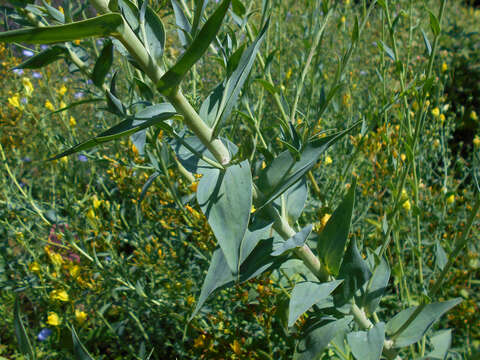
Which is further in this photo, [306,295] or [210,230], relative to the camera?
[210,230]

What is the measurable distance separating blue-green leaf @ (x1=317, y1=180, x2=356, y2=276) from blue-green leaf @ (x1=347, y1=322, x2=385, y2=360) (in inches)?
5.2

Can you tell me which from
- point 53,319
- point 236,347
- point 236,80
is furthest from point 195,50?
point 53,319

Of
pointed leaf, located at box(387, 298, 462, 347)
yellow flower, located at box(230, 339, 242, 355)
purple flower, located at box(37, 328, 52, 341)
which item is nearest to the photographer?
pointed leaf, located at box(387, 298, 462, 347)

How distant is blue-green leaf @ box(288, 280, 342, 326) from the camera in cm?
51

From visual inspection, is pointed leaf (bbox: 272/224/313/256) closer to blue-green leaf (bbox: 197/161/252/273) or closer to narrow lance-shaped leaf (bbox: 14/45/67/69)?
blue-green leaf (bbox: 197/161/252/273)

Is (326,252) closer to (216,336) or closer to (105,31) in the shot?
(105,31)

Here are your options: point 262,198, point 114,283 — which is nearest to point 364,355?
point 262,198

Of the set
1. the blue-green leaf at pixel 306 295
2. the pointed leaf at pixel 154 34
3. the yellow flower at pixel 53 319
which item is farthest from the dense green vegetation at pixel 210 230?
the pointed leaf at pixel 154 34

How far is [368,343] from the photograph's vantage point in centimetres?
60

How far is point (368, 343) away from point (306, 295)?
0.52 ft

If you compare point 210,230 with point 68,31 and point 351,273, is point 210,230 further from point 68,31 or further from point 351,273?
point 68,31

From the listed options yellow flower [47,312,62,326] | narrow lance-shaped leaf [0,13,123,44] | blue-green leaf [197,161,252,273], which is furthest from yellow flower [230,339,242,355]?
narrow lance-shaped leaf [0,13,123,44]

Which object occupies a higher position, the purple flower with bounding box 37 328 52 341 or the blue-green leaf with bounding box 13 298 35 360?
the blue-green leaf with bounding box 13 298 35 360

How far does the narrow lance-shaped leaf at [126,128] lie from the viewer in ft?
1.21
